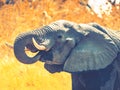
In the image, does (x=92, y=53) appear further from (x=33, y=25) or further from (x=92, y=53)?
(x=33, y=25)

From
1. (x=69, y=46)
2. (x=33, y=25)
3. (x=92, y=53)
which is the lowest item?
(x=33, y=25)

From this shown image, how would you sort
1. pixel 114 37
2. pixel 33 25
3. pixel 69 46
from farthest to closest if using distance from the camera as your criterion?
pixel 33 25 < pixel 114 37 < pixel 69 46

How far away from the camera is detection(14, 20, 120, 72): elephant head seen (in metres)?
9.52

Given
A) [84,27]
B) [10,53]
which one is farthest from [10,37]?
[84,27]

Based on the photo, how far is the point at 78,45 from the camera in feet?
32.6

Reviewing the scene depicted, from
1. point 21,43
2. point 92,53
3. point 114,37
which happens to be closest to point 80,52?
point 92,53

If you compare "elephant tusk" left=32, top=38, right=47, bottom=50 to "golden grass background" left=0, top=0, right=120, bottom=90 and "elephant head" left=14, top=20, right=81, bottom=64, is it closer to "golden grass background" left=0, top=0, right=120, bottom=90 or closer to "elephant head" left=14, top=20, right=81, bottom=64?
"elephant head" left=14, top=20, right=81, bottom=64

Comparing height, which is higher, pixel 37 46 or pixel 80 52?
pixel 37 46

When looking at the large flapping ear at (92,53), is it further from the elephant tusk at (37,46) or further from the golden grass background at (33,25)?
the golden grass background at (33,25)

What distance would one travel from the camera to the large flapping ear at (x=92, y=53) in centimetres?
988

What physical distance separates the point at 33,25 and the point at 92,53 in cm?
889

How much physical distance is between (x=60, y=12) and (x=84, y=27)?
9.59 meters

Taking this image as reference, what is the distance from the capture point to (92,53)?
9969 mm

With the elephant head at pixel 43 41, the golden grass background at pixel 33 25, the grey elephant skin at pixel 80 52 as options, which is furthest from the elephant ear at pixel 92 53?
the golden grass background at pixel 33 25
